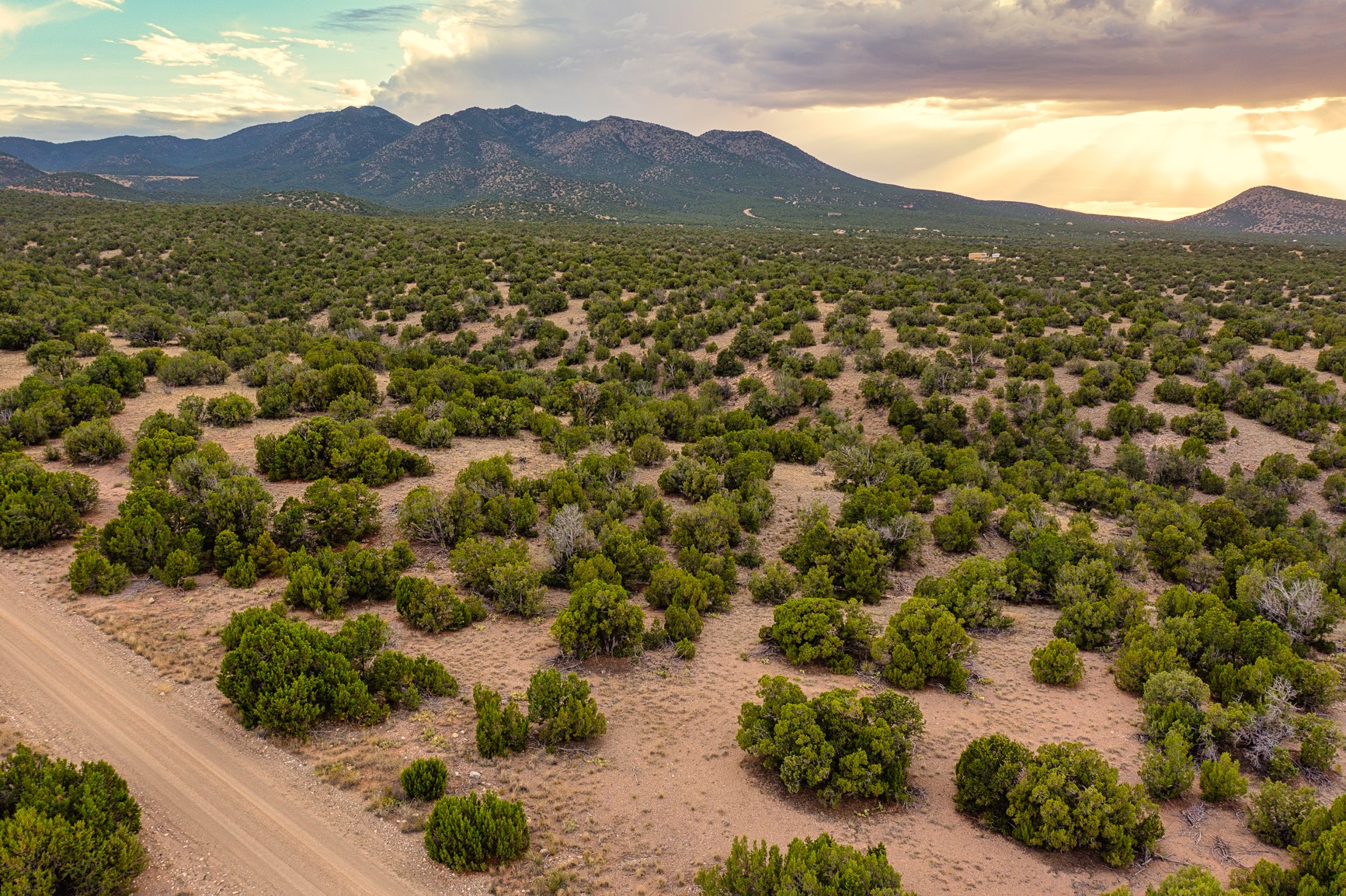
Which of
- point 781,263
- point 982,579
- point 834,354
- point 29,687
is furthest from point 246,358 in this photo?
point 781,263

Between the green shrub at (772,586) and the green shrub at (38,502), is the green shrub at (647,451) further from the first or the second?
the green shrub at (38,502)

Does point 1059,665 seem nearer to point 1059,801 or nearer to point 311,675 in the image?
point 1059,801

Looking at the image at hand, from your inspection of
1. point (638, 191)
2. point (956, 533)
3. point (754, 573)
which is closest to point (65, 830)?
point (754, 573)

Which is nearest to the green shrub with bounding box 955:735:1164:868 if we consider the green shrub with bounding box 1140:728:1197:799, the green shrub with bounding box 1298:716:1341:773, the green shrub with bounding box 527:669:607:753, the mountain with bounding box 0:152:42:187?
the green shrub with bounding box 1140:728:1197:799

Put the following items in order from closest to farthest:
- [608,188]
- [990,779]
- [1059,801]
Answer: [1059,801] < [990,779] < [608,188]

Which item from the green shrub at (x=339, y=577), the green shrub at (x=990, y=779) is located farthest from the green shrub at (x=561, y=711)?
the green shrub at (x=339, y=577)

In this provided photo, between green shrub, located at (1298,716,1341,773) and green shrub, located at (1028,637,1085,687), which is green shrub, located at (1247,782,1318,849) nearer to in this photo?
green shrub, located at (1298,716,1341,773)
